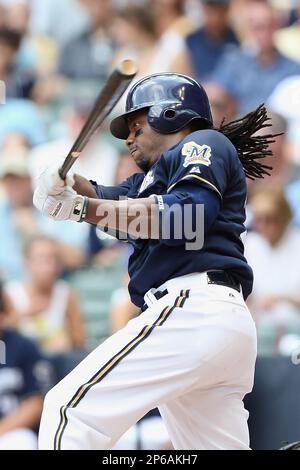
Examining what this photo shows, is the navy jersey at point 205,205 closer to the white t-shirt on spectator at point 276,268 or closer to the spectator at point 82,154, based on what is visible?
the white t-shirt on spectator at point 276,268

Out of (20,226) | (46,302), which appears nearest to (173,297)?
(46,302)

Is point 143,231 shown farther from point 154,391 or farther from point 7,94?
point 7,94

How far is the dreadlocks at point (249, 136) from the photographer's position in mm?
4965

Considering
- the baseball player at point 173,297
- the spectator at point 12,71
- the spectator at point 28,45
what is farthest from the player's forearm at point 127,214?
the spectator at point 28,45

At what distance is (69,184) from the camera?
4.18 m

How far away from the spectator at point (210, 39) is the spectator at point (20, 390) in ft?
10.8

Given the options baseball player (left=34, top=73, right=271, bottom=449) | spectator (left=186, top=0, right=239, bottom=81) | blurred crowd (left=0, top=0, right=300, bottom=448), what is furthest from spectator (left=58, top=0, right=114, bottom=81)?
baseball player (left=34, top=73, right=271, bottom=449)

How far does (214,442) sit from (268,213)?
384cm

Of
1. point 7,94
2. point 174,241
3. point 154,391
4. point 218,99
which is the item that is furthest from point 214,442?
point 7,94

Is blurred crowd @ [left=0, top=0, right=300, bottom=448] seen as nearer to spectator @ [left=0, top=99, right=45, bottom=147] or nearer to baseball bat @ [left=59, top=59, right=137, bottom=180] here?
spectator @ [left=0, top=99, right=45, bottom=147]

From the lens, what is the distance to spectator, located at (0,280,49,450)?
7199mm

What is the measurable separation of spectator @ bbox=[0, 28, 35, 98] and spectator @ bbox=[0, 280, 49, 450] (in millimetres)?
→ 3021

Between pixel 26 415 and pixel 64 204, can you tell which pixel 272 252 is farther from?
pixel 64 204

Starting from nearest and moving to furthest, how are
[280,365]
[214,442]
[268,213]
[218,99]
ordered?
[214,442]
[280,365]
[268,213]
[218,99]
